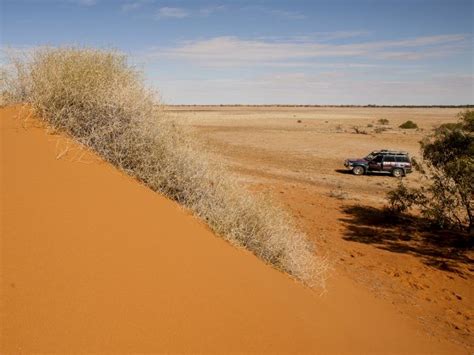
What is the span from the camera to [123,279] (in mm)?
3377

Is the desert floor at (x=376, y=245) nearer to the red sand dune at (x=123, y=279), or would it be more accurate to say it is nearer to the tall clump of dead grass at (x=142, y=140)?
the tall clump of dead grass at (x=142, y=140)

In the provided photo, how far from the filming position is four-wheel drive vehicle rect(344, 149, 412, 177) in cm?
2731

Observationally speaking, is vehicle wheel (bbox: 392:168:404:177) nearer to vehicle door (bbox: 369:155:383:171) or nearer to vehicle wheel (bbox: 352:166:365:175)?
vehicle door (bbox: 369:155:383:171)

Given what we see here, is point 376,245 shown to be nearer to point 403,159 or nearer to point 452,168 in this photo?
point 452,168

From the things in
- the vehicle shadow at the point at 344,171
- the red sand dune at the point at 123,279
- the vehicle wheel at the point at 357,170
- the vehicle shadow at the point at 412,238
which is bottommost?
the vehicle shadow at the point at 412,238

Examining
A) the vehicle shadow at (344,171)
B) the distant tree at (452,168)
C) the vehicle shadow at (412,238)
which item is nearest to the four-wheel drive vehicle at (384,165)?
the vehicle shadow at (344,171)

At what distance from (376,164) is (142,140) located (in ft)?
79.6

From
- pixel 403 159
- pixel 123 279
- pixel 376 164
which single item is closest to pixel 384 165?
pixel 376 164

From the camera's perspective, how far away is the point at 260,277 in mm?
4930

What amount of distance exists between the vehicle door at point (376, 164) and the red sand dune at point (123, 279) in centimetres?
2284

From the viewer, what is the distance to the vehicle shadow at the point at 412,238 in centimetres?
1230

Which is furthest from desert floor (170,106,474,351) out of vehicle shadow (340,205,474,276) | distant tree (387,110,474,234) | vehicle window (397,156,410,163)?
vehicle window (397,156,410,163)

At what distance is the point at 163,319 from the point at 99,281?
593 millimetres

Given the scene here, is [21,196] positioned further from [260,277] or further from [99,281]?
[260,277]
